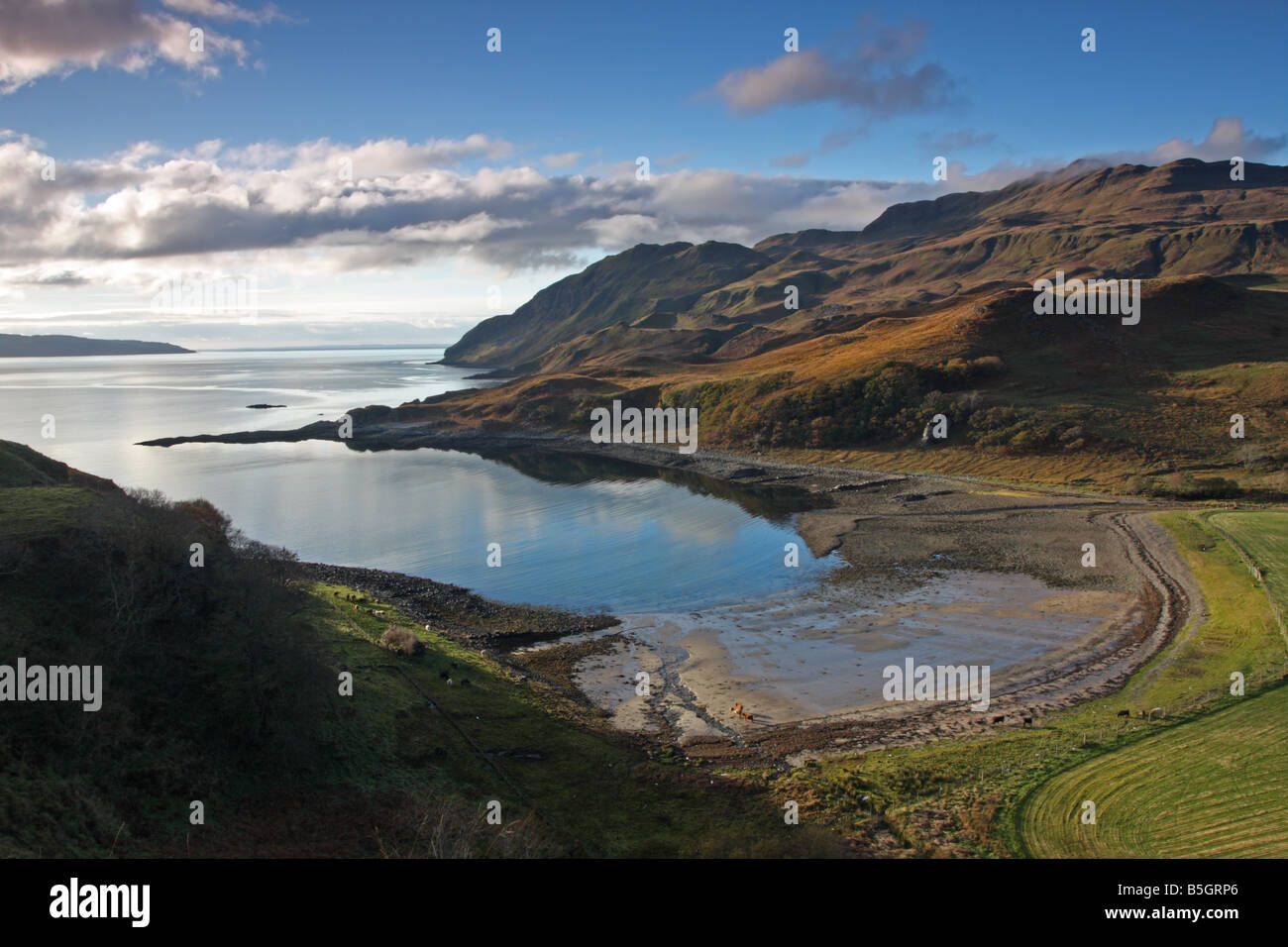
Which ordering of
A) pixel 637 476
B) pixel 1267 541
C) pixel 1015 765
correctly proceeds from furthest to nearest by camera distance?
pixel 637 476
pixel 1267 541
pixel 1015 765

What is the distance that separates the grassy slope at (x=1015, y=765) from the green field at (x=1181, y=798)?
176 millimetres

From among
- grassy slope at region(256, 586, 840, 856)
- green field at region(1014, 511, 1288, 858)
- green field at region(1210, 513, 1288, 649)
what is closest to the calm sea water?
grassy slope at region(256, 586, 840, 856)

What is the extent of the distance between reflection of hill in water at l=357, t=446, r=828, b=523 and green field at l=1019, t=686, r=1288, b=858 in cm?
4857

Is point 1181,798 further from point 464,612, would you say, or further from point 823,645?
point 464,612

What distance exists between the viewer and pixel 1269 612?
3822 centimetres

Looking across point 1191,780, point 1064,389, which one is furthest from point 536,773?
point 1064,389

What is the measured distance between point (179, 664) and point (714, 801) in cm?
1826

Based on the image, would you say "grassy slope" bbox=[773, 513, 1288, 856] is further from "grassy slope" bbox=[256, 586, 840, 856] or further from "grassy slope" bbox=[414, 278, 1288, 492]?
"grassy slope" bbox=[414, 278, 1288, 492]

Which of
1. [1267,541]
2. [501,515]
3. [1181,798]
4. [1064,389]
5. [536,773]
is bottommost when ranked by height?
[536,773]

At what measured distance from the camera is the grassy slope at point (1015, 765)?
74.9ft

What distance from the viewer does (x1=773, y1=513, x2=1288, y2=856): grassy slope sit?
22.8 metres

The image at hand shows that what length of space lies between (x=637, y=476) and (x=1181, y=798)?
271 ft

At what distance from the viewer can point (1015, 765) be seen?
87.1 ft
